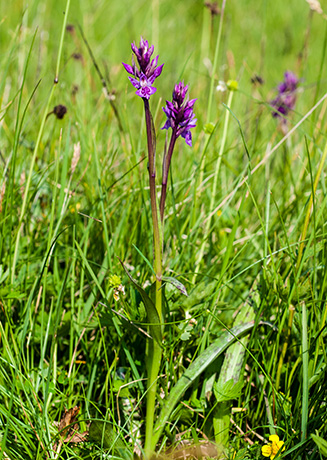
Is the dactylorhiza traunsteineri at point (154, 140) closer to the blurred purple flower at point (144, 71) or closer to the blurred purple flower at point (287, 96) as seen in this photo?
the blurred purple flower at point (144, 71)

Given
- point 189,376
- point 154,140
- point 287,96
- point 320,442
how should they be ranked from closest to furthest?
point 320,442 → point 154,140 → point 189,376 → point 287,96

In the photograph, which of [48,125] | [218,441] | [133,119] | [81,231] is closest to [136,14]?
[133,119]

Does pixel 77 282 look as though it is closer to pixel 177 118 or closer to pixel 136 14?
pixel 177 118

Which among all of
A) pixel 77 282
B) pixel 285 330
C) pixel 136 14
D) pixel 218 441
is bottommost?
pixel 218 441

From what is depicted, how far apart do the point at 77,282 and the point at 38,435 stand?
0.54m

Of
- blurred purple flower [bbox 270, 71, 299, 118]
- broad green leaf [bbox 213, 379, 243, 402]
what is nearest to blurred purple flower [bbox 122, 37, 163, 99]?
broad green leaf [bbox 213, 379, 243, 402]

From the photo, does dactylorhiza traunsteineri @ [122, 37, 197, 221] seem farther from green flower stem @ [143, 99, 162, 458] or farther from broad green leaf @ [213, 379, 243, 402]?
broad green leaf @ [213, 379, 243, 402]

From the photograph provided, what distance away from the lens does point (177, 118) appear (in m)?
0.98

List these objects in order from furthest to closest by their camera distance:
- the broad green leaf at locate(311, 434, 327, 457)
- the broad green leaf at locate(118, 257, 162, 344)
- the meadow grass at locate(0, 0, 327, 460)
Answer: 1. the meadow grass at locate(0, 0, 327, 460)
2. the broad green leaf at locate(118, 257, 162, 344)
3. the broad green leaf at locate(311, 434, 327, 457)

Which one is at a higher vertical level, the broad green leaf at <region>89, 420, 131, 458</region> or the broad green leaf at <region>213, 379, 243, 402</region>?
the broad green leaf at <region>213, 379, 243, 402</region>

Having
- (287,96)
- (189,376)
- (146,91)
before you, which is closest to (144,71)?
(146,91)

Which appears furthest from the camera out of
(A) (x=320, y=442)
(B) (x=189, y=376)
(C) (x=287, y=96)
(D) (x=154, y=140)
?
(C) (x=287, y=96)

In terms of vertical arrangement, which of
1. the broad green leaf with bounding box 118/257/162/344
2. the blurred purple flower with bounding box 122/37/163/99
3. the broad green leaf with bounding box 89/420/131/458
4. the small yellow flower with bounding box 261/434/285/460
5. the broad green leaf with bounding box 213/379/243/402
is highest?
the blurred purple flower with bounding box 122/37/163/99

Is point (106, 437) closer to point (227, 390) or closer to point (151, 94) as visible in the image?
point (227, 390)
